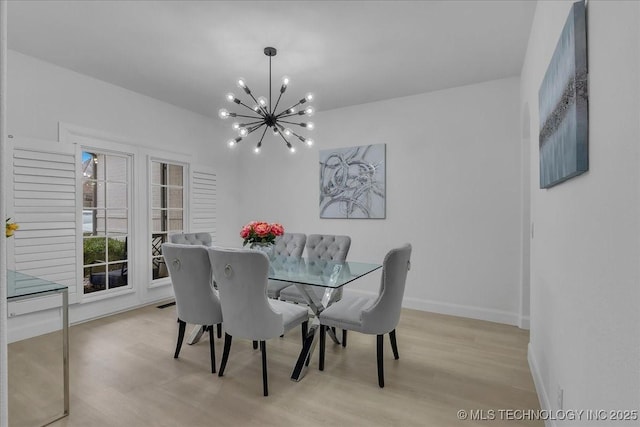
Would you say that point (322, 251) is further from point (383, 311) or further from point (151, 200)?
point (151, 200)

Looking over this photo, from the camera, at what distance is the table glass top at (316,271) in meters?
2.47

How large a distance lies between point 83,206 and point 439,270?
13.6 ft

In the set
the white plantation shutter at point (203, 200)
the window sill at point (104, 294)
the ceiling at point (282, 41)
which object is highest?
the ceiling at point (282, 41)

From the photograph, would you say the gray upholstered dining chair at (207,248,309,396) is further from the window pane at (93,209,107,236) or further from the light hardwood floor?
the window pane at (93,209,107,236)

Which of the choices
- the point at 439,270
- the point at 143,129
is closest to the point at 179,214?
the point at 143,129

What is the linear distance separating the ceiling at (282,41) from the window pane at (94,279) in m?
2.18

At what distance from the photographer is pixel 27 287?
1812 millimetres

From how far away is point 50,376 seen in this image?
2391mm

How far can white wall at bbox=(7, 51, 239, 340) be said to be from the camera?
3061 millimetres

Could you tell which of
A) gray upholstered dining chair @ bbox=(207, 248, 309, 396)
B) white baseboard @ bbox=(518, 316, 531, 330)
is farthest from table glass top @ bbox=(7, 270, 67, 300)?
white baseboard @ bbox=(518, 316, 531, 330)

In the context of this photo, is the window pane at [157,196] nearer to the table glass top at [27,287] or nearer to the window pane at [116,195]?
the window pane at [116,195]

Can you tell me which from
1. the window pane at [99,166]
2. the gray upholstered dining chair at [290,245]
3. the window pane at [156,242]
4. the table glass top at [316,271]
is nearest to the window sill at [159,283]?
the window pane at [156,242]

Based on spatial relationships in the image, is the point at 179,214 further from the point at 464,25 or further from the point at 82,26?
the point at 464,25

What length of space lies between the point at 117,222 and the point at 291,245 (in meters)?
2.16
